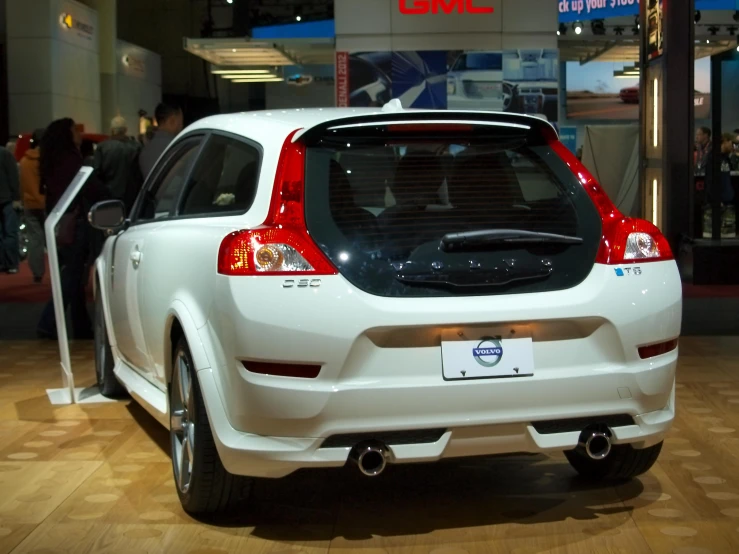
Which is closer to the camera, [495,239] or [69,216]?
[495,239]

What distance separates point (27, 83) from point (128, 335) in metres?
19.2

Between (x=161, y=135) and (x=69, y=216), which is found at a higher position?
(x=161, y=135)

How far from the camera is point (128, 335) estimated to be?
228 inches

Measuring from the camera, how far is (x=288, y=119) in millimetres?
4484

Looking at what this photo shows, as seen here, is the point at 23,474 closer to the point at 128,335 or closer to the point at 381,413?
the point at 128,335

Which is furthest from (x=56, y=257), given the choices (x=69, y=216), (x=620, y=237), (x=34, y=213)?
(x=34, y=213)

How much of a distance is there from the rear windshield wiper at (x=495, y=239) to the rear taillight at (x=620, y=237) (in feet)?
0.45

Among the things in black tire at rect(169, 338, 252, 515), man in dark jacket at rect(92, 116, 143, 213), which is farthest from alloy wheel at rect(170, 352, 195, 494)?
man in dark jacket at rect(92, 116, 143, 213)

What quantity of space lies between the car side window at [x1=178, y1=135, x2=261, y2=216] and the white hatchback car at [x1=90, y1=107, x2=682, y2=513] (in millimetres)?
33

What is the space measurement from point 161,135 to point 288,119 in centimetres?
490

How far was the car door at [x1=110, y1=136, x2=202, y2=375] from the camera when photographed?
534 cm

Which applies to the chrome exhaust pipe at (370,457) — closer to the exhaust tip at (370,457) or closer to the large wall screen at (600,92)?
the exhaust tip at (370,457)

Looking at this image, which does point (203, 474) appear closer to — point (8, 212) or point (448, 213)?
point (448, 213)

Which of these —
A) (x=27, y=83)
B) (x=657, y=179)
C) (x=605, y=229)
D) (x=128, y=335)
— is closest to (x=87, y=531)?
(x=128, y=335)
